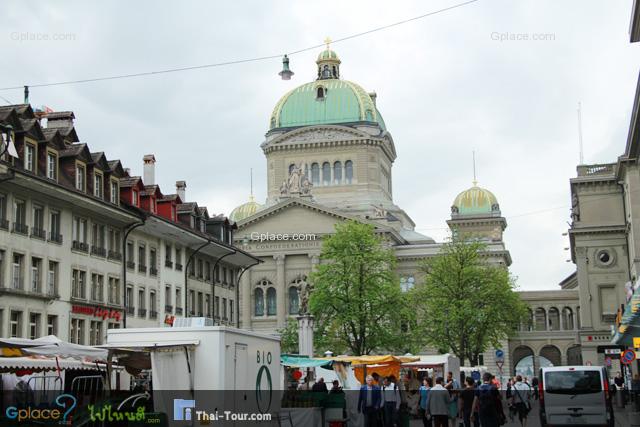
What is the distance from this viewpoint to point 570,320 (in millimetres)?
122688

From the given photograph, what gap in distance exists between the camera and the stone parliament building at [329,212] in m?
113

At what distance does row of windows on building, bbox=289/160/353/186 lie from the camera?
417 feet

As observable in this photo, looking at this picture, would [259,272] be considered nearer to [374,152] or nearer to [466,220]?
[374,152]

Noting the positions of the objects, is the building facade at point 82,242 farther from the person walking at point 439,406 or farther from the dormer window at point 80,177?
the person walking at point 439,406

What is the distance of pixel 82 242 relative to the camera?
147ft

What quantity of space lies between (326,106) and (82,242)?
8788 cm

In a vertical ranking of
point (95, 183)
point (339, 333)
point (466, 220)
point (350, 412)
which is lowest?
point (350, 412)

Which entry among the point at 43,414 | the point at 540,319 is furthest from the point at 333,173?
the point at 43,414

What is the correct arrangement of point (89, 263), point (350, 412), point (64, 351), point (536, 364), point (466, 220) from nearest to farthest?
1. point (64, 351)
2. point (350, 412)
3. point (89, 263)
4. point (536, 364)
5. point (466, 220)

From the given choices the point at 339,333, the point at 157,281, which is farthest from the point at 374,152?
the point at 157,281

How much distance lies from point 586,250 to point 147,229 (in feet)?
151

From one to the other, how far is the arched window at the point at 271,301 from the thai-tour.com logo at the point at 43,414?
91571 mm

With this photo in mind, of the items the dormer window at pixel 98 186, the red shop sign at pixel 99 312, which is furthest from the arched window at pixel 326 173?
the dormer window at pixel 98 186

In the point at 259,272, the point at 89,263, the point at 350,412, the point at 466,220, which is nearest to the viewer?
the point at 350,412
